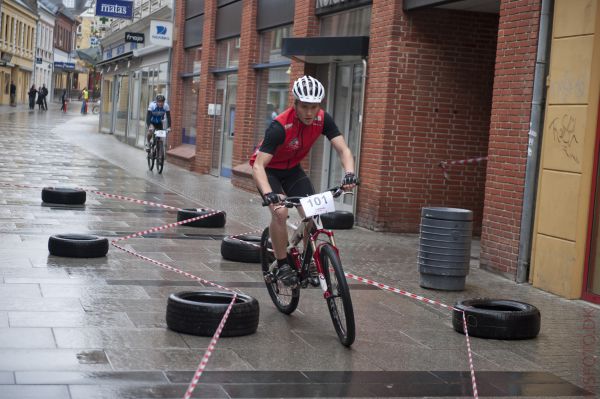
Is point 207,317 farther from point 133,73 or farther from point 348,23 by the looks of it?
point 133,73

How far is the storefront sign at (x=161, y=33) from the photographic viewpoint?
2970 cm

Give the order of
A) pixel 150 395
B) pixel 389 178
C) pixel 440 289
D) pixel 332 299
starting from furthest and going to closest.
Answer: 1. pixel 389 178
2. pixel 440 289
3. pixel 332 299
4. pixel 150 395

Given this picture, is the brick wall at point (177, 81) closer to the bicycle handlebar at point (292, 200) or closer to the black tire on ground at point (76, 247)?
the black tire on ground at point (76, 247)

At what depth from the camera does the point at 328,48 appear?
16.2m

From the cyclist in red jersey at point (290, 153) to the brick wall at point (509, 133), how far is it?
357cm

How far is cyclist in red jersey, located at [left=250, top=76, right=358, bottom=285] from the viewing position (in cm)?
767

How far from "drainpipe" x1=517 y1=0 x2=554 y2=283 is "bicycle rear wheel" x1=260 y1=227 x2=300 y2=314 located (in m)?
3.41

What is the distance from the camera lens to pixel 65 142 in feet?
122

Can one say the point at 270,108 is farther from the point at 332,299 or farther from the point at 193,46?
the point at 332,299

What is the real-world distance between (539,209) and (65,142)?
2880 centimetres

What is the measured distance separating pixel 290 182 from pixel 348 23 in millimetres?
9062

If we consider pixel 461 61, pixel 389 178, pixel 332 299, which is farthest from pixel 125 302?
pixel 461 61

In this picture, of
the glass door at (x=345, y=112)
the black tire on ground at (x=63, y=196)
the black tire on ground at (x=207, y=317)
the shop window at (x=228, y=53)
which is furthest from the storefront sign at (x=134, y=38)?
the black tire on ground at (x=207, y=317)

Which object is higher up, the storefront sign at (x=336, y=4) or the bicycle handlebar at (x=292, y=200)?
the storefront sign at (x=336, y=4)
